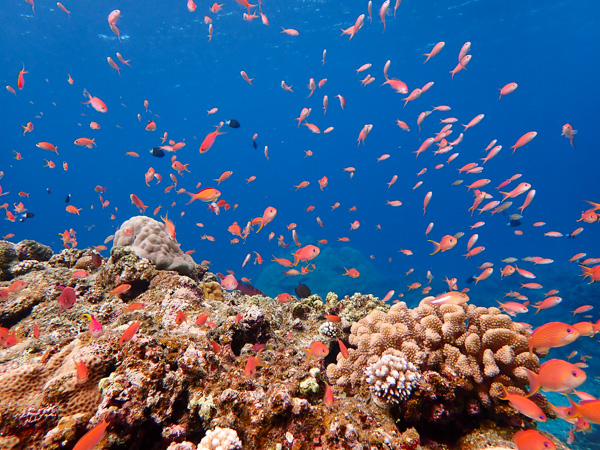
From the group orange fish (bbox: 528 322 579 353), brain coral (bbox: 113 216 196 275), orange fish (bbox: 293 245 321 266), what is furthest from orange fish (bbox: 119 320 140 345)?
orange fish (bbox: 528 322 579 353)

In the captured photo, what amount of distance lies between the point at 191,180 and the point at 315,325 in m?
112

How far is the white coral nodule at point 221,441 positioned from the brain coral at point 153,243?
186 inches

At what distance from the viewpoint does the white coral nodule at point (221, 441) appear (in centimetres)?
210

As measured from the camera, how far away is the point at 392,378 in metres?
2.75

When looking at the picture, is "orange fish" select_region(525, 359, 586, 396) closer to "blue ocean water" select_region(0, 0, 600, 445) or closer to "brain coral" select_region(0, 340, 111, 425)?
"brain coral" select_region(0, 340, 111, 425)

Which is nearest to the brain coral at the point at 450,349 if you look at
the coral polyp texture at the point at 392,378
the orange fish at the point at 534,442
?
the coral polyp texture at the point at 392,378

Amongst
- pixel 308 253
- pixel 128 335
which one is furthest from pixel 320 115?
pixel 128 335

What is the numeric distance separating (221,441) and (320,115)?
83.6 m

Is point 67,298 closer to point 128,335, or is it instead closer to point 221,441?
point 128,335

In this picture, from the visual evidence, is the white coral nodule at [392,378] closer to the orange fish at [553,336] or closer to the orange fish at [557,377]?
the orange fish at [557,377]

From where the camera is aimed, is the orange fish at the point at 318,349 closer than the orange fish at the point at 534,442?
No

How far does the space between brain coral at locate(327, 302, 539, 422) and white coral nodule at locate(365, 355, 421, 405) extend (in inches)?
5.1

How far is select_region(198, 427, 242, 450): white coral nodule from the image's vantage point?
2104mm

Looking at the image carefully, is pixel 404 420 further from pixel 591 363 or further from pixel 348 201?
pixel 348 201
